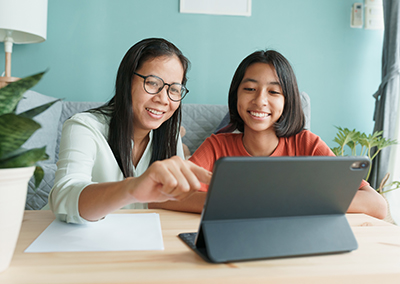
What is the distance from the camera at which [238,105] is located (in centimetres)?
136

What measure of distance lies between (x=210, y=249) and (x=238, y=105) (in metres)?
0.93

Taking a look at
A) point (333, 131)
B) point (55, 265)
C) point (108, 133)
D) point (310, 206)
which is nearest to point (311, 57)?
point (333, 131)

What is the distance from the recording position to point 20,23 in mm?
2207

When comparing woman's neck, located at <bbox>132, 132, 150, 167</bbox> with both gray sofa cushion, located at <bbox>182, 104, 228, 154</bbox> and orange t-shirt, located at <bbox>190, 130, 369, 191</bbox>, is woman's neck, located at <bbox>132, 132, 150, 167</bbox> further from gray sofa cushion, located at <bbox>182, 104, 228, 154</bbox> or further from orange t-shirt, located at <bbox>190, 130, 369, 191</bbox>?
gray sofa cushion, located at <bbox>182, 104, 228, 154</bbox>

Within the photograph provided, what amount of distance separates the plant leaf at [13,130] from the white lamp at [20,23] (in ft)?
6.52

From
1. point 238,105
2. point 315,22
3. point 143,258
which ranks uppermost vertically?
point 315,22

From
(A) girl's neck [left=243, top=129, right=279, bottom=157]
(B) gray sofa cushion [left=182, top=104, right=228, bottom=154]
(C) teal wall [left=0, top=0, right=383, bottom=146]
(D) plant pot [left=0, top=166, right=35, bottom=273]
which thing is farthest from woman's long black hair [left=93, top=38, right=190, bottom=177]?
(C) teal wall [left=0, top=0, right=383, bottom=146]

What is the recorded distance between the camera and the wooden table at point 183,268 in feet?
1.44

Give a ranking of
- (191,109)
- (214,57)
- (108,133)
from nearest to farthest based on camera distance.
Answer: (108,133) → (191,109) → (214,57)

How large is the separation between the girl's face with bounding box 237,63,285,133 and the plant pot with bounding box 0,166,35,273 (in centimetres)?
97

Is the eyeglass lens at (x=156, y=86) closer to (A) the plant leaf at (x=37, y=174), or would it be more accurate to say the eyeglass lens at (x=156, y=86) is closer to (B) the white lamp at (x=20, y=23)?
(A) the plant leaf at (x=37, y=174)

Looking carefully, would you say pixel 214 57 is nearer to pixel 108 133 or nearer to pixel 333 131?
pixel 333 131

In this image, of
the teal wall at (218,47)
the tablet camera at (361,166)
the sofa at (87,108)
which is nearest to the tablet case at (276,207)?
the tablet camera at (361,166)

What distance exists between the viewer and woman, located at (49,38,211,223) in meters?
0.83
